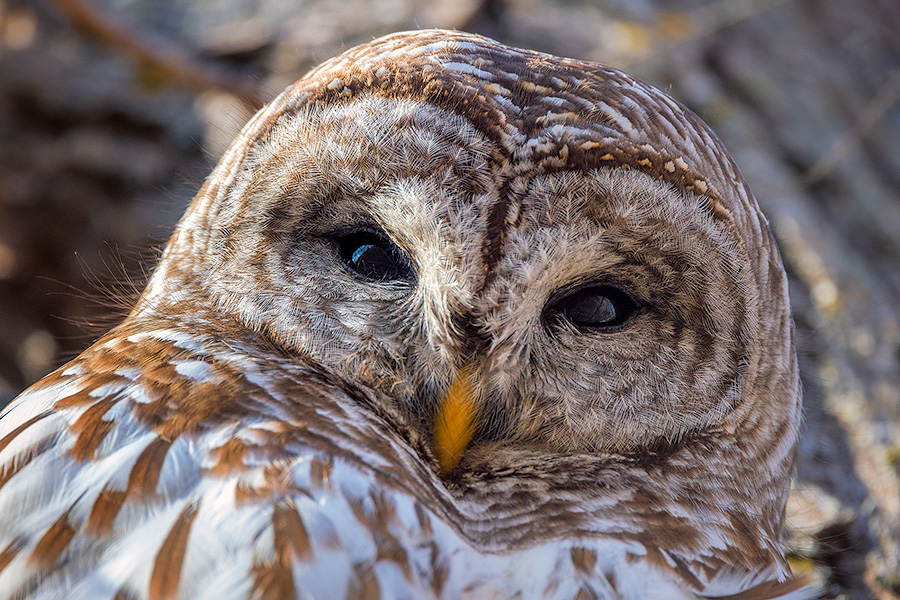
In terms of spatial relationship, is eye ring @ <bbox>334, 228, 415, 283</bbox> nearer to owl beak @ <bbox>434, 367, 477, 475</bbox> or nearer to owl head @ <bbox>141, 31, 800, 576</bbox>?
owl head @ <bbox>141, 31, 800, 576</bbox>

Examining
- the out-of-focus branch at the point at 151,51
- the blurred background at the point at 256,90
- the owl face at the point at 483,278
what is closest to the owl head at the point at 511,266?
the owl face at the point at 483,278

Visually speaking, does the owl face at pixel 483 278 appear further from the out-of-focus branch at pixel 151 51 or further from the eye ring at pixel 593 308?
the out-of-focus branch at pixel 151 51

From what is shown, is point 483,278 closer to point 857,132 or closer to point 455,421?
point 455,421

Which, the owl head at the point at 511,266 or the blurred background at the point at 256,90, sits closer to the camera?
the owl head at the point at 511,266

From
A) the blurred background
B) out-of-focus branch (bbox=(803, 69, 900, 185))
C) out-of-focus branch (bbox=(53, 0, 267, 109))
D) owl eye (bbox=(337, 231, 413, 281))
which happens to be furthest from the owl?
out-of-focus branch (bbox=(53, 0, 267, 109))

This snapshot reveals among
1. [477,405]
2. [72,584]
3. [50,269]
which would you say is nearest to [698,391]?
[477,405]

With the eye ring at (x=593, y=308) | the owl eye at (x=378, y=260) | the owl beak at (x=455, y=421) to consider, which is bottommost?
the owl beak at (x=455, y=421)
